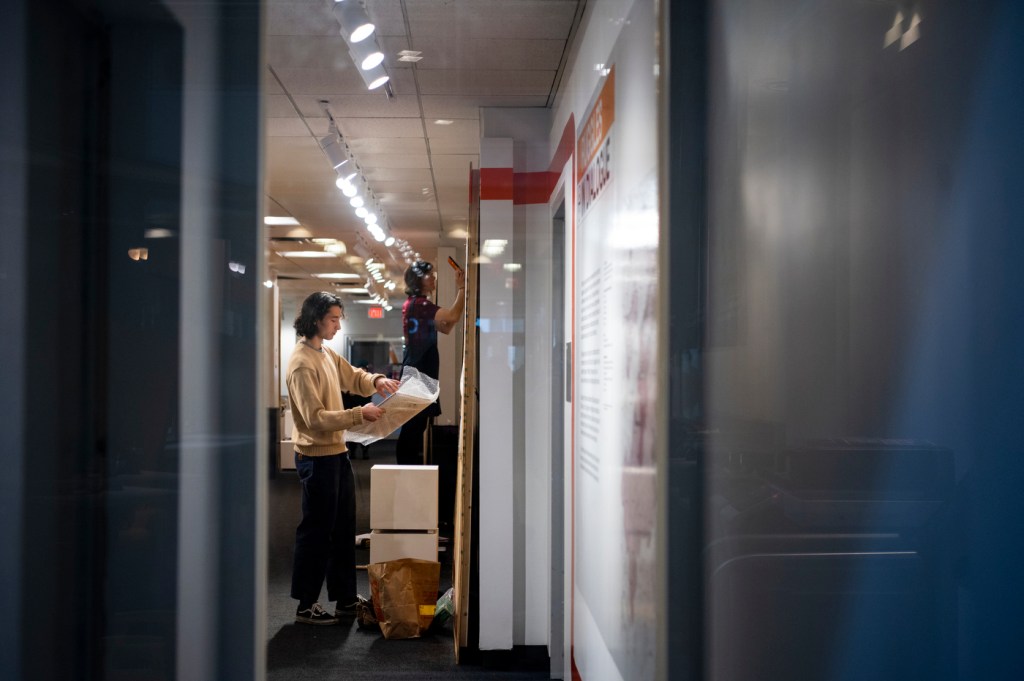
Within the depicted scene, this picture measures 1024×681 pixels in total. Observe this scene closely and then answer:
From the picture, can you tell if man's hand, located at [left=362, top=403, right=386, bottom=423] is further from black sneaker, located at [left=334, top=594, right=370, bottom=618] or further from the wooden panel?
black sneaker, located at [left=334, top=594, right=370, bottom=618]

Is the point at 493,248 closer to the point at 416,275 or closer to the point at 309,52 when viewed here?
the point at 416,275

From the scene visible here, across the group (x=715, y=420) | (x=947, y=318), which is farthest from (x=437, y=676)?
(x=947, y=318)

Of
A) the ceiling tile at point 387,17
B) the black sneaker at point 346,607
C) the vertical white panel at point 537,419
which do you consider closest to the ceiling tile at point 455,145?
the vertical white panel at point 537,419

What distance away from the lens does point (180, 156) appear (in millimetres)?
1702

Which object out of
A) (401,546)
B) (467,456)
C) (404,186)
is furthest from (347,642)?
(404,186)

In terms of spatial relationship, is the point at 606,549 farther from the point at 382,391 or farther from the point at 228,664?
the point at 228,664

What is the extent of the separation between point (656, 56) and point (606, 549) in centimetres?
141

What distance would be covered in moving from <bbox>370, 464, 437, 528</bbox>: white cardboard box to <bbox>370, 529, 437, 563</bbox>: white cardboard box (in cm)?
4

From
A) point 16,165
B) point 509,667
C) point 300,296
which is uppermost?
point 16,165

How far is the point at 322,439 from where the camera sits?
258 centimetres

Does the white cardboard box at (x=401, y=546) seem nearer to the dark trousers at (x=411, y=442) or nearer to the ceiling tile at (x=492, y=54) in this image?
the dark trousers at (x=411, y=442)

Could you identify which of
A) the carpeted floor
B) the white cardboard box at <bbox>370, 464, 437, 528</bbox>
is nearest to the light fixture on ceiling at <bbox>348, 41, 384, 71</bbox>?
the carpeted floor

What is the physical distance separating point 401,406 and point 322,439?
0.35m

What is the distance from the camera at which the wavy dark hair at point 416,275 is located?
2.98 meters
